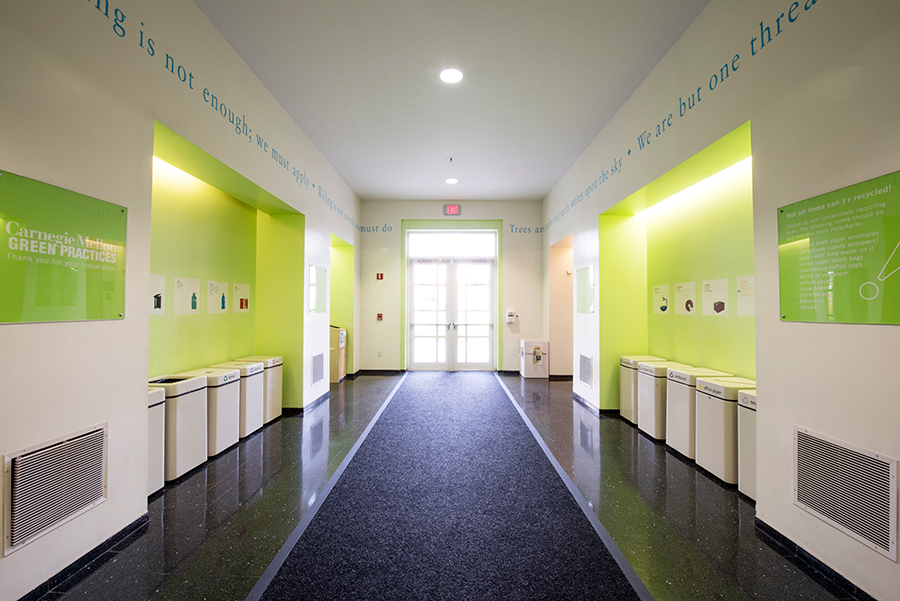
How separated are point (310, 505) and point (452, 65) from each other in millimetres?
3842

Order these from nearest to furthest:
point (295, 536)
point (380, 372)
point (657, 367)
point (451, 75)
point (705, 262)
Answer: point (295, 536) → point (451, 75) → point (705, 262) → point (657, 367) → point (380, 372)

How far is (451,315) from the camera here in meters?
8.23

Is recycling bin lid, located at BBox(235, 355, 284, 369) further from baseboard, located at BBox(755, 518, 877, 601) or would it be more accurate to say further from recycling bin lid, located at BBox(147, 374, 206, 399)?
baseboard, located at BBox(755, 518, 877, 601)

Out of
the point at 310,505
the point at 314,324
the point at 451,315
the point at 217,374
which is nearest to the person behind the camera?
the point at 310,505

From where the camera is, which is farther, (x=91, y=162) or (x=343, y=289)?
(x=343, y=289)

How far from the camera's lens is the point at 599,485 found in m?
2.97

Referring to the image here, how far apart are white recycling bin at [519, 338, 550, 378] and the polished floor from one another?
3186 mm

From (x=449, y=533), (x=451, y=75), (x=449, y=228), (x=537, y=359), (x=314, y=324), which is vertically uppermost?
(x=451, y=75)

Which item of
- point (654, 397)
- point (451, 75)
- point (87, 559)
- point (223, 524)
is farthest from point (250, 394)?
point (654, 397)

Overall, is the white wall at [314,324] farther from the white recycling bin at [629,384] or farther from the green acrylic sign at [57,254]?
the white recycling bin at [629,384]

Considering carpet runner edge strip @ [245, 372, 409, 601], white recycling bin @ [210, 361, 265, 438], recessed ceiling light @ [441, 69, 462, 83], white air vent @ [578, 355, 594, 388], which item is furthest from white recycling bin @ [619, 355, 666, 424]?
white recycling bin @ [210, 361, 265, 438]

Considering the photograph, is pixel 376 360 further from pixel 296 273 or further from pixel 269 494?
pixel 269 494

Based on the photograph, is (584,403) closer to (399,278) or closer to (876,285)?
(876,285)

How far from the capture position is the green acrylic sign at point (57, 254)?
1.72m
